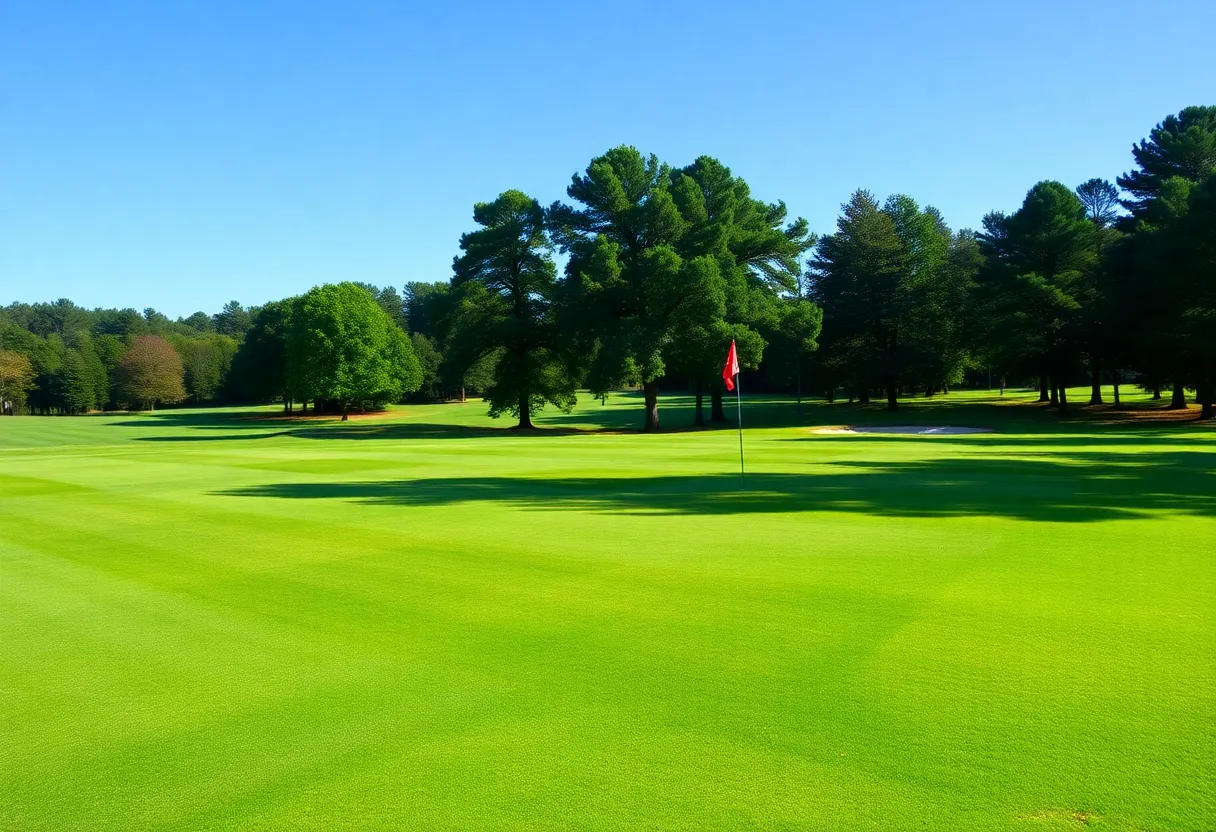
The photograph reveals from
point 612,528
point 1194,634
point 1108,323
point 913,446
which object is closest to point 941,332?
point 1108,323

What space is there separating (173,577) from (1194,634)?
1133 centimetres

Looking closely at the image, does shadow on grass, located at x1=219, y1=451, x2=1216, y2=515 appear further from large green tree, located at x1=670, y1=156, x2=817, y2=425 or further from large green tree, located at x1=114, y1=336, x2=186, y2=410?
large green tree, located at x1=114, y1=336, x2=186, y2=410

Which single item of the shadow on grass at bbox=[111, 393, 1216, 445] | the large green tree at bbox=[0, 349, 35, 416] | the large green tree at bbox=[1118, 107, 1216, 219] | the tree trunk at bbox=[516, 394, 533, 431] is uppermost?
the large green tree at bbox=[1118, 107, 1216, 219]

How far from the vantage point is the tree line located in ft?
163

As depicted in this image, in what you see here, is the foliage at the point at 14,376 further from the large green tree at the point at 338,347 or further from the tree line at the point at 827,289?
the tree line at the point at 827,289

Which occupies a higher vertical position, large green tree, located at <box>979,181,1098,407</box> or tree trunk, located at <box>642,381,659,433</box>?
large green tree, located at <box>979,181,1098,407</box>

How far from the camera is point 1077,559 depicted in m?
10.2

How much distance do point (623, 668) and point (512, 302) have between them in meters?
55.4

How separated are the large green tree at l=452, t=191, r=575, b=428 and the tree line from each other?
0.14 meters

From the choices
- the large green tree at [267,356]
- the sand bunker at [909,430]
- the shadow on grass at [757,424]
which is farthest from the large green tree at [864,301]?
the large green tree at [267,356]

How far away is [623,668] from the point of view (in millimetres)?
6664

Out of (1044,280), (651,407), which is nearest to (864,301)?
(1044,280)

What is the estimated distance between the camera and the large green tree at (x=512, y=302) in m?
56.9

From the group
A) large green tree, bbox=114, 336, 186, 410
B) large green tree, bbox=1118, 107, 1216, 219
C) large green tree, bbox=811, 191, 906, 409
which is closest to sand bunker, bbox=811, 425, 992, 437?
large green tree, bbox=811, 191, 906, 409
